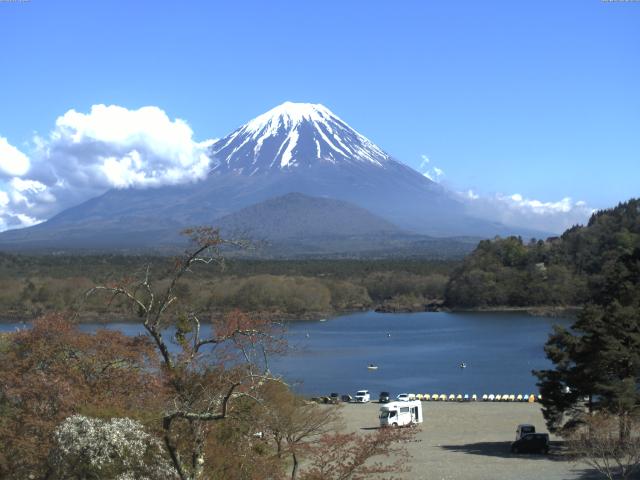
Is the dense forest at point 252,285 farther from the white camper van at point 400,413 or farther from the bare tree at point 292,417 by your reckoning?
the bare tree at point 292,417

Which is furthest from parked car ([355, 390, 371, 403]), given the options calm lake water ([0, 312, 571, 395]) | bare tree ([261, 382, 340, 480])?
bare tree ([261, 382, 340, 480])

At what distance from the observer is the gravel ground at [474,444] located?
17094mm

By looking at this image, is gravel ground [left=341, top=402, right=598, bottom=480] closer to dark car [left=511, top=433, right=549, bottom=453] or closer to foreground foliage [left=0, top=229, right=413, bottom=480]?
dark car [left=511, top=433, right=549, bottom=453]

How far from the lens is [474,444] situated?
21.0 m

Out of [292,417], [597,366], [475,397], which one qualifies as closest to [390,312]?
[475,397]

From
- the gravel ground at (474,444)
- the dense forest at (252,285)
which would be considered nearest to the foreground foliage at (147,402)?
the gravel ground at (474,444)

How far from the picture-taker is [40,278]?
283 feet

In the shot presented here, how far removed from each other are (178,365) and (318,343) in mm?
44225

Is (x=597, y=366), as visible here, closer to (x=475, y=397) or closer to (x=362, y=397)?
(x=475, y=397)

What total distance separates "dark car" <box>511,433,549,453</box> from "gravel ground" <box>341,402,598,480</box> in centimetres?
20

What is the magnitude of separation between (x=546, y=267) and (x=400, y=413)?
2326 inches

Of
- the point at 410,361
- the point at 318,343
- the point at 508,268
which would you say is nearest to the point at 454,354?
the point at 410,361

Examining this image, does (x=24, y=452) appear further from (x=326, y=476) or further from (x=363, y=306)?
(x=363, y=306)

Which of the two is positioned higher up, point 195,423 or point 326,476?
point 195,423
